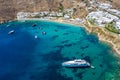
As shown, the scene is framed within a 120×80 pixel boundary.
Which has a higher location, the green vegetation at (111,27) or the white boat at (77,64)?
the green vegetation at (111,27)

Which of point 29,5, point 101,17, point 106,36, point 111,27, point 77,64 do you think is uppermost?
point 29,5

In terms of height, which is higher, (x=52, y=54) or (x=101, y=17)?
(x=101, y=17)

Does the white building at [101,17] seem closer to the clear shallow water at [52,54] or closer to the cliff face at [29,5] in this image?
the clear shallow water at [52,54]

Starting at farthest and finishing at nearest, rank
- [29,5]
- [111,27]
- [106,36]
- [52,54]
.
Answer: [29,5]
[111,27]
[106,36]
[52,54]

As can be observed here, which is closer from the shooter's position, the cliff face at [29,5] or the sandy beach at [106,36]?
the sandy beach at [106,36]

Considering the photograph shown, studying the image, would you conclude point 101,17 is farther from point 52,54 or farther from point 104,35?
point 52,54

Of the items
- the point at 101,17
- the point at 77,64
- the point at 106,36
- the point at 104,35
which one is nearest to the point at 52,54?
the point at 77,64

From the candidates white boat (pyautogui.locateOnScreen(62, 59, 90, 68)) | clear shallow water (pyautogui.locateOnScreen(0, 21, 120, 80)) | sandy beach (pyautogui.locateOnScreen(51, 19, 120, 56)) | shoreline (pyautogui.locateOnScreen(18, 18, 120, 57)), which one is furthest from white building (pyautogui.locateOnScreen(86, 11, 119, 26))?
white boat (pyautogui.locateOnScreen(62, 59, 90, 68))

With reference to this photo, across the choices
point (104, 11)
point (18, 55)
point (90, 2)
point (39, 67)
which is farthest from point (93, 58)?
point (90, 2)

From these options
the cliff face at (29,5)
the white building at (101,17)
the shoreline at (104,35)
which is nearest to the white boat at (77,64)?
the shoreline at (104,35)
